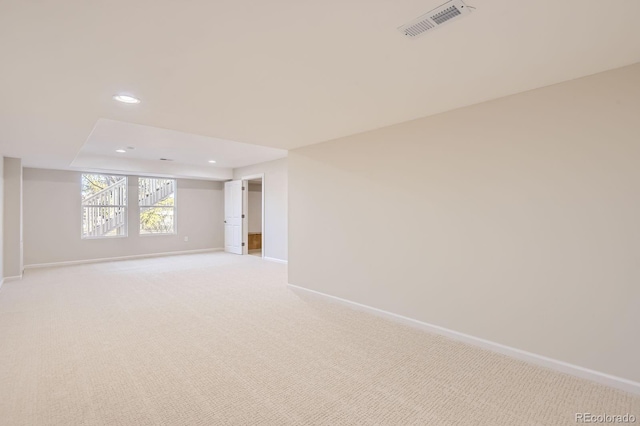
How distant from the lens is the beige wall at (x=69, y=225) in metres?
6.46

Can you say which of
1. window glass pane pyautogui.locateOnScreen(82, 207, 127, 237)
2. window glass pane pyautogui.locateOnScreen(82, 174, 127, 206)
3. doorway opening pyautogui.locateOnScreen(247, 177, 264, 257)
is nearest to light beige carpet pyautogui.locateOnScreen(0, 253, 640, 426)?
window glass pane pyautogui.locateOnScreen(82, 207, 127, 237)

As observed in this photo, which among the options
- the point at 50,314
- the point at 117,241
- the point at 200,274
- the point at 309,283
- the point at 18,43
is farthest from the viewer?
the point at 117,241

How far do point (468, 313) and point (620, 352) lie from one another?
1013mm

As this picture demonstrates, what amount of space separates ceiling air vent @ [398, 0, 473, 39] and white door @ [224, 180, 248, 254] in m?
7.22

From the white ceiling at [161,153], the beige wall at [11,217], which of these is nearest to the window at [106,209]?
the white ceiling at [161,153]

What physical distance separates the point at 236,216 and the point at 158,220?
206 cm

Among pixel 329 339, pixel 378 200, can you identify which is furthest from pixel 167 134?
pixel 329 339

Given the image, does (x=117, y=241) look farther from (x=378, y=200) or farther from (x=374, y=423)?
(x=374, y=423)

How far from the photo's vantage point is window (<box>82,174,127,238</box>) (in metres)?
7.18

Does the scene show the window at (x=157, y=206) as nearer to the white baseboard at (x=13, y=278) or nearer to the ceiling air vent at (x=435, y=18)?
the white baseboard at (x=13, y=278)

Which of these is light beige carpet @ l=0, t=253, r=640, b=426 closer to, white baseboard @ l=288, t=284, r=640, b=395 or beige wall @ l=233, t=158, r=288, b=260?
white baseboard @ l=288, t=284, r=640, b=395

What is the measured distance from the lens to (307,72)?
217 cm

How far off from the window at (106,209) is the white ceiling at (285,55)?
15.5 feet

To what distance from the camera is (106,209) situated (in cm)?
744
